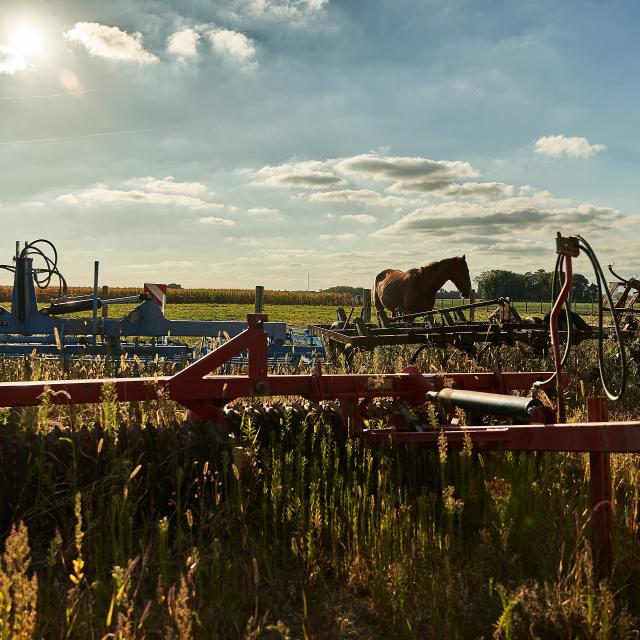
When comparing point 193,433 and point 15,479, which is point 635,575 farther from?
Answer: point 15,479

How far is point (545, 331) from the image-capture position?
26.3 ft

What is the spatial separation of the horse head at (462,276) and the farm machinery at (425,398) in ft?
31.1

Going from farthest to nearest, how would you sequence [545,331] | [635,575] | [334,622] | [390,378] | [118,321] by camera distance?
[118,321]
[545,331]
[390,378]
[635,575]
[334,622]

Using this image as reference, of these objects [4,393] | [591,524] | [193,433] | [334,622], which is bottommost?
[334,622]

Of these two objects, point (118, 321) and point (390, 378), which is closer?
point (390, 378)

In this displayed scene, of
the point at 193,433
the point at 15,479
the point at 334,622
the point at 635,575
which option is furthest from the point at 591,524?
the point at 15,479

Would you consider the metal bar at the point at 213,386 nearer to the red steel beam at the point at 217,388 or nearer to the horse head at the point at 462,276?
the red steel beam at the point at 217,388

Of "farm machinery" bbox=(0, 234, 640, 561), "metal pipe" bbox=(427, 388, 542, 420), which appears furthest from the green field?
"metal pipe" bbox=(427, 388, 542, 420)

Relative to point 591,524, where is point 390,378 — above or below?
above

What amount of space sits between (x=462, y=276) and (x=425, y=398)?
33.3ft

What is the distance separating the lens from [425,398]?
4.11 m

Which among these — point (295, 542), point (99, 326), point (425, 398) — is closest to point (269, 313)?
point (99, 326)

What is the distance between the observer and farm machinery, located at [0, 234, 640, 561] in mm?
2848

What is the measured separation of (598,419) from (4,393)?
3.05 meters
